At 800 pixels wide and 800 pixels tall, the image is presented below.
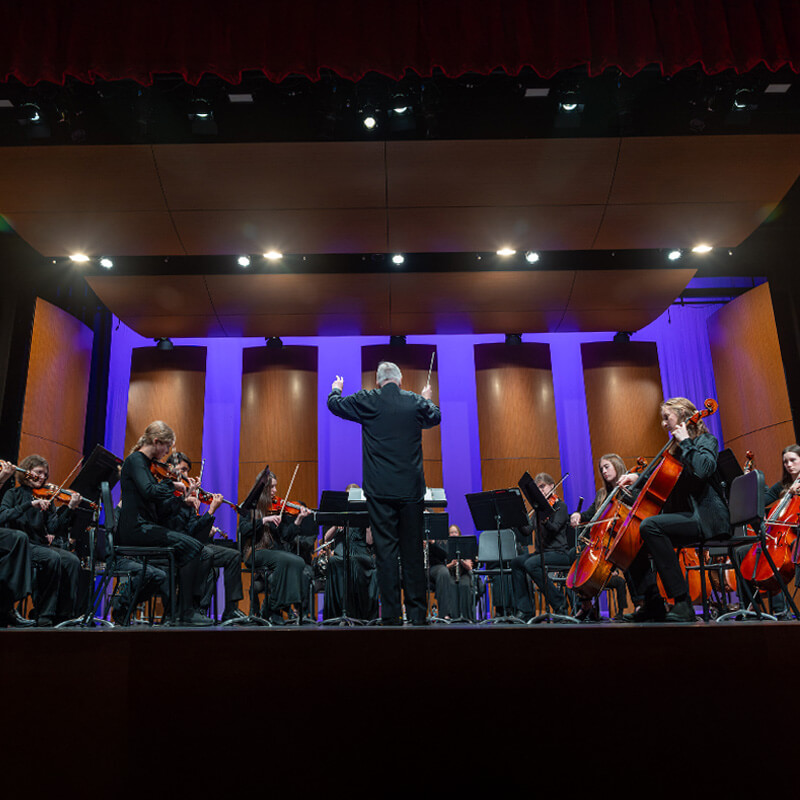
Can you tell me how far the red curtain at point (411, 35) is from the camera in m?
3.24

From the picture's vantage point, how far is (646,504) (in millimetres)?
3828

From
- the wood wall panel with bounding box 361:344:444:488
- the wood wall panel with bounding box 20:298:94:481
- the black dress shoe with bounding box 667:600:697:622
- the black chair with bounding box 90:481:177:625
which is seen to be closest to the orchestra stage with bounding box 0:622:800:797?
the black dress shoe with bounding box 667:600:697:622

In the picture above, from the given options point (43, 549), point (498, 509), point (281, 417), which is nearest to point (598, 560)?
point (498, 509)

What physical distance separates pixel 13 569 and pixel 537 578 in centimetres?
390

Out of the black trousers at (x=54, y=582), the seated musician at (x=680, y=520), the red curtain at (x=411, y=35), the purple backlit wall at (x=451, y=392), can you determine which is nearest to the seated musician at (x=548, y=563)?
the seated musician at (x=680, y=520)

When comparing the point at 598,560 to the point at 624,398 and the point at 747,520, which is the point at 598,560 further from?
the point at 624,398

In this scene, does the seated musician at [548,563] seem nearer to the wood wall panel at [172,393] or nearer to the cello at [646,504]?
the cello at [646,504]

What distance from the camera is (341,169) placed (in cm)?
581

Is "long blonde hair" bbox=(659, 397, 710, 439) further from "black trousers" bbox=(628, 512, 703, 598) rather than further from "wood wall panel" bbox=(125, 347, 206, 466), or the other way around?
"wood wall panel" bbox=(125, 347, 206, 466)

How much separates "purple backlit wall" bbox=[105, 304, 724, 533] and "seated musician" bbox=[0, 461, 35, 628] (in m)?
4.03

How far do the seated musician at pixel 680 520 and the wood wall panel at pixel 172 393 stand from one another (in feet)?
19.3

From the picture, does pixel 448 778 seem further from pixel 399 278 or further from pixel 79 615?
pixel 399 278

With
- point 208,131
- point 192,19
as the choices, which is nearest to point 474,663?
point 192,19

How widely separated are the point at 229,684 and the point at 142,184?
5.13 meters
